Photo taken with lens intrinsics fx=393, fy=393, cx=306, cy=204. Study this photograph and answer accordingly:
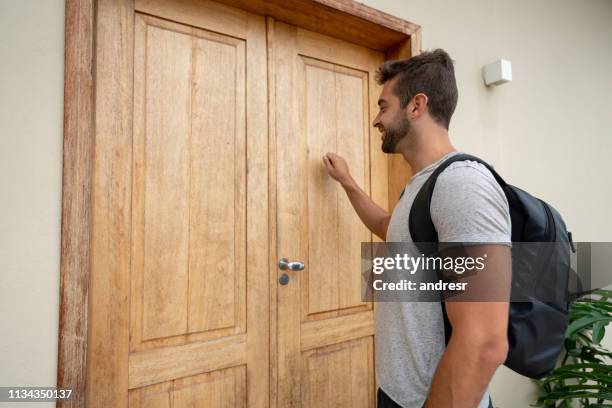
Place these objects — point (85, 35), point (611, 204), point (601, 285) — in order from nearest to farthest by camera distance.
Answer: point (85, 35)
point (601, 285)
point (611, 204)

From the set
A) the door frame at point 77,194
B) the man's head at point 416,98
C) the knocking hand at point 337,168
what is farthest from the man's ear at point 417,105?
the door frame at point 77,194

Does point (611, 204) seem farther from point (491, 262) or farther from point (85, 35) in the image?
point (85, 35)

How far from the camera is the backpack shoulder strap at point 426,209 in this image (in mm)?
1018

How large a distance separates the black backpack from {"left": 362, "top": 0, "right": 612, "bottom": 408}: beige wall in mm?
1057

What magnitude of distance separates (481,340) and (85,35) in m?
1.32

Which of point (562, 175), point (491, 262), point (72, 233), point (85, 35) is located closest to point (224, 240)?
point (72, 233)

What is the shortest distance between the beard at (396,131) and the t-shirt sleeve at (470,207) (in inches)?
11.5

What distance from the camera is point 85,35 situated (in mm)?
1134

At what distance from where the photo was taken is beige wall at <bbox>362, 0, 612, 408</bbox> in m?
2.07

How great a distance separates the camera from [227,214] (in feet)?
4.87

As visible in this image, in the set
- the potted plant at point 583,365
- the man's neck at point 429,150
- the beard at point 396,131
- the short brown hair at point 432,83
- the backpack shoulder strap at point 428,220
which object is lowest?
the potted plant at point 583,365

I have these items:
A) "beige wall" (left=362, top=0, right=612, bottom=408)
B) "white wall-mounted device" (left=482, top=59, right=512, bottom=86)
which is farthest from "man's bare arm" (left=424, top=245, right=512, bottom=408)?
"white wall-mounted device" (left=482, top=59, right=512, bottom=86)

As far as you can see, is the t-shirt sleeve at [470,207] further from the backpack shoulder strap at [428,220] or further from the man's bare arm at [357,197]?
the man's bare arm at [357,197]

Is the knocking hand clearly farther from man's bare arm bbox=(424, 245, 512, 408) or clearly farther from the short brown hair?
man's bare arm bbox=(424, 245, 512, 408)
